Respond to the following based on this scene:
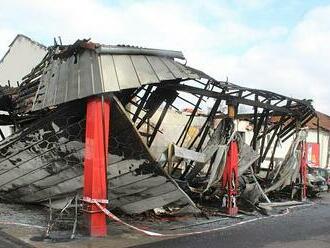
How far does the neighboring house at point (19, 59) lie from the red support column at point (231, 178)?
9696mm

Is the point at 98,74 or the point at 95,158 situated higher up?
the point at 98,74

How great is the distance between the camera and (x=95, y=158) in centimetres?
920

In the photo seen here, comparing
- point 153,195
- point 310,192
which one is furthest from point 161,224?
point 310,192

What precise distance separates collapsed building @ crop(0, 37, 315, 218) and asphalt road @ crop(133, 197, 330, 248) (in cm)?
128

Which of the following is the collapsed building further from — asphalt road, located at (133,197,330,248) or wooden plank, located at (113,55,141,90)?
asphalt road, located at (133,197,330,248)

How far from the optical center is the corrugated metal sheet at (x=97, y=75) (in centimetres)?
896

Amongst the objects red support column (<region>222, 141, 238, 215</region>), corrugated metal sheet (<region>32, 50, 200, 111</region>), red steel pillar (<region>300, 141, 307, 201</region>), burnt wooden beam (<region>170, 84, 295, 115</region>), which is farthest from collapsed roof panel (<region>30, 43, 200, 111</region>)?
red steel pillar (<region>300, 141, 307, 201</region>)

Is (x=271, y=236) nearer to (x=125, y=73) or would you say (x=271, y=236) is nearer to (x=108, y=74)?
(x=125, y=73)

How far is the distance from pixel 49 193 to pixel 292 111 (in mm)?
8622

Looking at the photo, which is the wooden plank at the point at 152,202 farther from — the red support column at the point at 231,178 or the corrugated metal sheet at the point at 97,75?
the corrugated metal sheet at the point at 97,75

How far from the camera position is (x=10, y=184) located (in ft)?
39.6

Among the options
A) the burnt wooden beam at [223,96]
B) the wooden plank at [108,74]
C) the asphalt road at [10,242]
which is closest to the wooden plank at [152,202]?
the burnt wooden beam at [223,96]

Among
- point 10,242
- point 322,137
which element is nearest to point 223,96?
point 10,242

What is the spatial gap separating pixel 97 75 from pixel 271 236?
4.92 meters
